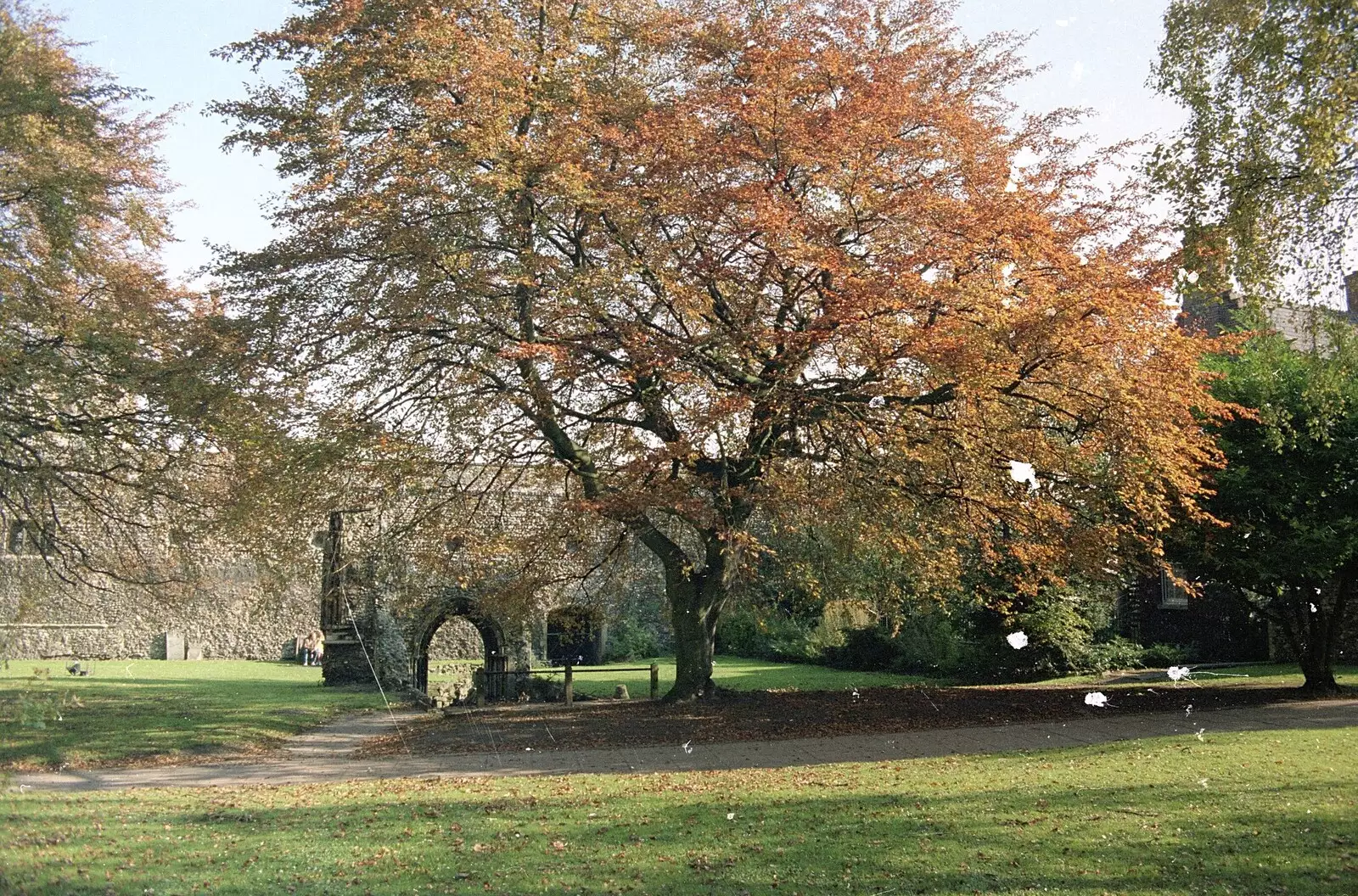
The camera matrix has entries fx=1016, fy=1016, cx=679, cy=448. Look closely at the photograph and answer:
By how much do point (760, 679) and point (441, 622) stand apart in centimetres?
819

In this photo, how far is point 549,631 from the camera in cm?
3497

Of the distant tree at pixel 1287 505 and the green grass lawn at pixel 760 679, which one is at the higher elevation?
the distant tree at pixel 1287 505

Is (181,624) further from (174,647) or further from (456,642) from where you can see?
(456,642)

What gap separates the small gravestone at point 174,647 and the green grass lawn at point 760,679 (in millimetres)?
15555

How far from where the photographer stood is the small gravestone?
3581cm

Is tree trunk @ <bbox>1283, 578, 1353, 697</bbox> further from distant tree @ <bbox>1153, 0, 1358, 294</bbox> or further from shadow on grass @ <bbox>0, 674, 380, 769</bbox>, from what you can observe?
shadow on grass @ <bbox>0, 674, 380, 769</bbox>

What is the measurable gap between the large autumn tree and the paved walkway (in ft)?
A: 8.66

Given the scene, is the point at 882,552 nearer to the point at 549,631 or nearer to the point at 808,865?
the point at 808,865

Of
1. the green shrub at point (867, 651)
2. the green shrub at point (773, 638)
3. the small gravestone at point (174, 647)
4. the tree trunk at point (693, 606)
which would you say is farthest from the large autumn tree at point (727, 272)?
the small gravestone at point (174, 647)

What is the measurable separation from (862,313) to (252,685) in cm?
1940

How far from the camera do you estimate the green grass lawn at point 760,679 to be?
23344mm

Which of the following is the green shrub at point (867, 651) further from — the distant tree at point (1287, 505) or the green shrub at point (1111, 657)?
the distant tree at point (1287, 505)

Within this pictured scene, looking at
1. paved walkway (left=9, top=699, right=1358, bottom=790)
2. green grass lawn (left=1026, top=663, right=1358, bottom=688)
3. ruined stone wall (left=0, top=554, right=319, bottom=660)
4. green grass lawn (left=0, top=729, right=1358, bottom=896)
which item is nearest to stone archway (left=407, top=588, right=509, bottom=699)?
paved walkway (left=9, top=699, right=1358, bottom=790)

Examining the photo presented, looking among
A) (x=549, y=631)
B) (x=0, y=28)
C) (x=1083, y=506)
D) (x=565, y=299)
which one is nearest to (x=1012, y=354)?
(x=1083, y=506)
